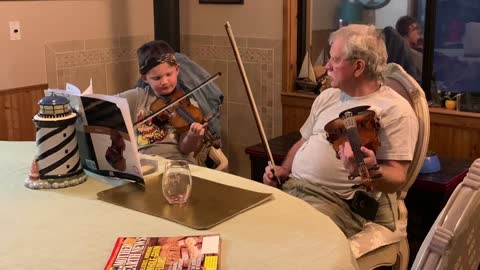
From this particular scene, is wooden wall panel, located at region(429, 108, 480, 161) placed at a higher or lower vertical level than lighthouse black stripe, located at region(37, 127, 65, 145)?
lower

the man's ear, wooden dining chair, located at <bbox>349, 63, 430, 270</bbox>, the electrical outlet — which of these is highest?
the electrical outlet

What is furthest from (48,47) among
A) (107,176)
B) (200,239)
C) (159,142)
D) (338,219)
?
(200,239)

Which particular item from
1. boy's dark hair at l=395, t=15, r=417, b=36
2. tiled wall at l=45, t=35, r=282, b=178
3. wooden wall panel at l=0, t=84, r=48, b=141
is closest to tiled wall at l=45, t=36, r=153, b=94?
tiled wall at l=45, t=35, r=282, b=178

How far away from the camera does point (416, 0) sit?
A: 342 centimetres

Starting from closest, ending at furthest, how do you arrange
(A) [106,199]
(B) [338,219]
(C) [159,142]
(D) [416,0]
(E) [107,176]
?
1. (A) [106,199]
2. (E) [107,176]
3. (B) [338,219]
4. (C) [159,142]
5. (D) [416,0]

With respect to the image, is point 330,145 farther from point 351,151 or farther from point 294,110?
point 294,110

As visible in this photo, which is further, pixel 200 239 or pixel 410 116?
pixel 410 116

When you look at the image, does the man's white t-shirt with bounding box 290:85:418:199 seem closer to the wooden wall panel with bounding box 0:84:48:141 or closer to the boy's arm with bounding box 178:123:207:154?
the boy's arm with bounding box 178:123:207:154

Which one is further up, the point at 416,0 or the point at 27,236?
the point at 416,0

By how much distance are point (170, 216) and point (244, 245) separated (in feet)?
0.87

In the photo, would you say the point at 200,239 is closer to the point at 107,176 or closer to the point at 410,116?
the point at 107,176

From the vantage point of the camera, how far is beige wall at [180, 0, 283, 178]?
3863 mm

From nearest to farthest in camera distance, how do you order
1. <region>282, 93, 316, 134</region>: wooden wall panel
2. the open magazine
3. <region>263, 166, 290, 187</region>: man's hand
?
1. the open magazine
2. <region>263, 166, 290, 187</region>: man's hand
3. <region>282, 93, 316, 134</region>: wooden wall panel

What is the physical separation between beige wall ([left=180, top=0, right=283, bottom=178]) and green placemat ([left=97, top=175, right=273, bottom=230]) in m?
2.11
